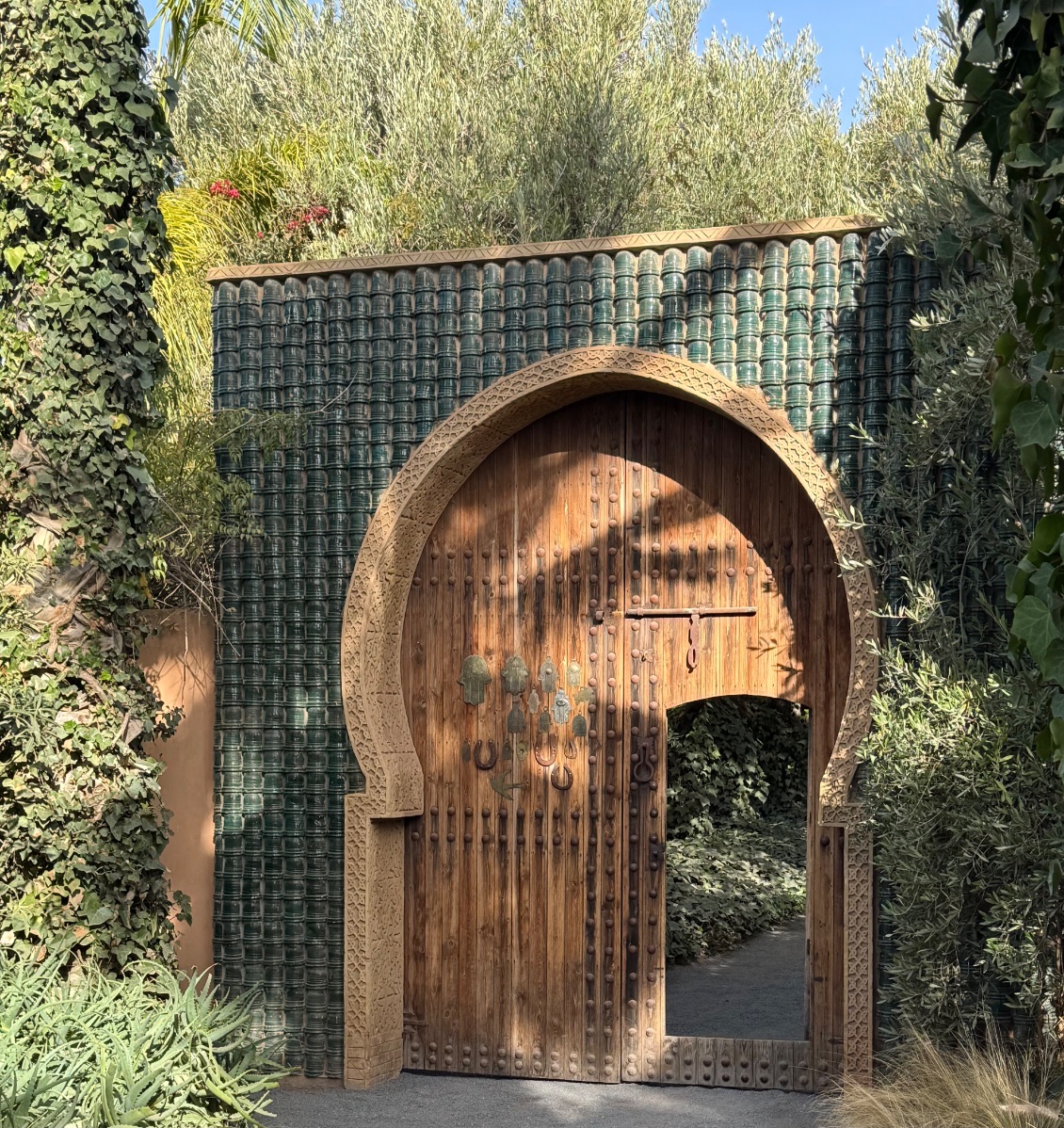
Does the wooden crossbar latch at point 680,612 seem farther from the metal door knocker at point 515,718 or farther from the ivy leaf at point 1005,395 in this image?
the ivy leaf at point 1005,395

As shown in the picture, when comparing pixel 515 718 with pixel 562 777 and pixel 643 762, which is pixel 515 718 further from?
pixel 643 762

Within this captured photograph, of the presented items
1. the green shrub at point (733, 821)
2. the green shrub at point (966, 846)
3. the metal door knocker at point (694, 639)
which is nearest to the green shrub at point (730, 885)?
the green shrub at point (733, 821)

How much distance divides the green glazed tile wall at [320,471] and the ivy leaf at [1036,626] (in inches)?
177

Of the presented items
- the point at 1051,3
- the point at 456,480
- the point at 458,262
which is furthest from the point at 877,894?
the point at 1051,3

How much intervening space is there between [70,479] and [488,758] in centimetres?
272

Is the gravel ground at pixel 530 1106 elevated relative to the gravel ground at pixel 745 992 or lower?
elevated

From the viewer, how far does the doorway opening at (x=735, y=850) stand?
1159 cm

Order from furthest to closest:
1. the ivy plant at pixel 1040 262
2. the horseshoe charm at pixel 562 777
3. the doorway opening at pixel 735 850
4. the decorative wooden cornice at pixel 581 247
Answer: the doorway opening at pixel 735 850
the horseshoe charm at pixel 562 777
the decorative wooden cornice at pixel 581 247
the ivy plant at pixel 1040 262

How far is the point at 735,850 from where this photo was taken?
13578 millimetres

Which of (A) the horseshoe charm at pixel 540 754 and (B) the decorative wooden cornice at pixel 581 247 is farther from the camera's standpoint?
(A) the horseshoe charm at pixel 540 754

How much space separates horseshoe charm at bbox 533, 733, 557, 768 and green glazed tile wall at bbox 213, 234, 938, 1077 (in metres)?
0.96

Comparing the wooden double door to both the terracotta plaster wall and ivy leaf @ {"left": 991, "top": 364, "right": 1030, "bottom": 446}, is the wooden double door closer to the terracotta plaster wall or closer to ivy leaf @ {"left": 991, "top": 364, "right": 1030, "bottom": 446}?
the terracotta plaster wall

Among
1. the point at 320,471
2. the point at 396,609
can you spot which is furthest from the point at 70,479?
the point at 396,609

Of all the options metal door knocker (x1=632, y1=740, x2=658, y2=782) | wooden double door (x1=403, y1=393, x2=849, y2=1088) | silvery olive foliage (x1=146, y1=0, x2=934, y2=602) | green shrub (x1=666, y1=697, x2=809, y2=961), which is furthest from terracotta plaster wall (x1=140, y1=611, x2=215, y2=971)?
silvery olive foliage (x1=146, y1=0, x2=934, y2=602)
